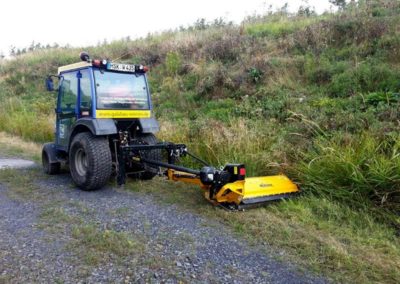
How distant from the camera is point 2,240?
3986 mm

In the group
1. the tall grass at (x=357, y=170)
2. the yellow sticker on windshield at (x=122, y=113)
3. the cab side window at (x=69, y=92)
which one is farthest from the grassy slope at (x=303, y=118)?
the cab side window at (x=69, y=92)

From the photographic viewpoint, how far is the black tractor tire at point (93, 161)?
5645mm

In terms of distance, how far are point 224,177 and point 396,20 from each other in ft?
25.1

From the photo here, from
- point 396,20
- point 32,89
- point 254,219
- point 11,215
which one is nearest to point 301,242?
point 254,219

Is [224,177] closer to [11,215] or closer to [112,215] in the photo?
[112,215]

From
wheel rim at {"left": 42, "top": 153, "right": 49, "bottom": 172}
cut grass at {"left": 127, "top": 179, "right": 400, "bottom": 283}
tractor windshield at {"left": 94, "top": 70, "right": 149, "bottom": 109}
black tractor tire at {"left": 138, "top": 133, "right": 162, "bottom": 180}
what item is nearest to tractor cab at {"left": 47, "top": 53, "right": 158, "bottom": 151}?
tractor windshield at {"left": 94, "top": 70, "right": 149, "bottom": 109}

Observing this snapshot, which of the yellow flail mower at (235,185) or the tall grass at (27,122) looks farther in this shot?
the tall grass at (27,122)

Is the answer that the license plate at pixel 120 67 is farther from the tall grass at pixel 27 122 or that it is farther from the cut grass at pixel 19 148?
the tall grass at pixel 27 122

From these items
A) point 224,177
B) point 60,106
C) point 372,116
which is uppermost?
point 60,106

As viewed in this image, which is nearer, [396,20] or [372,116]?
[372,116]

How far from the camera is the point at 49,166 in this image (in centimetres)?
697

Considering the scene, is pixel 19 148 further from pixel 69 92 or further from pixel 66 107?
pixel 69 92

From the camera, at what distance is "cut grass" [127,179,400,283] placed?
344cm

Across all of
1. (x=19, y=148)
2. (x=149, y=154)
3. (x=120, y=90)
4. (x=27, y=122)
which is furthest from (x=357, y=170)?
(x=27, y=122)
